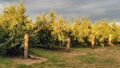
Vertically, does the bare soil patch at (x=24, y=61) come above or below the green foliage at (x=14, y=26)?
below

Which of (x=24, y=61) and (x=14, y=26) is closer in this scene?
(x=24, y=61)

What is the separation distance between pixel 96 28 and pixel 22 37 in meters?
30.6

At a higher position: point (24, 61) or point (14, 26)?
point (14, 26)

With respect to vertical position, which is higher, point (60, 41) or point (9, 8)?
point (9, 8)

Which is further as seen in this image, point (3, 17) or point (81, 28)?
point (81, 28)

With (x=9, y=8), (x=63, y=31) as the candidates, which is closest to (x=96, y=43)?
(x=63, y=31)

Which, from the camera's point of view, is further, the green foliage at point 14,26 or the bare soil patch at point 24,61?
the green foliage at point 14,26

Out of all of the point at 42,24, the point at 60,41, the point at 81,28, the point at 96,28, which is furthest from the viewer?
the point at 96,28

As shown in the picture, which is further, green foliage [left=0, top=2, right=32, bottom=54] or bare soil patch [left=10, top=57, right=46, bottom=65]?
green foliage [left=0, top=2, right=32, bottom=54]

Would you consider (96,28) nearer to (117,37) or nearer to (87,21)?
(87,21)

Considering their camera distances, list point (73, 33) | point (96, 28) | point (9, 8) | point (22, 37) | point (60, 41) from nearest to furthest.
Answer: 1. point (22, 37)
2. point (9, 8)
3. point (60, 41)
4. point (73, 33)
5. point (96, 28)

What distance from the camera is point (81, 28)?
50.8 meters

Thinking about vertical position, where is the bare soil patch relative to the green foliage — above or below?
below

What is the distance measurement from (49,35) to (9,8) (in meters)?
9.99
